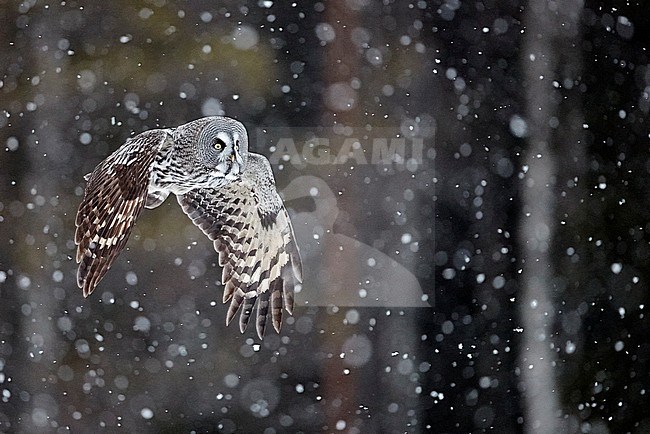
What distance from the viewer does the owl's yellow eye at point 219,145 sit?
19.6 inches

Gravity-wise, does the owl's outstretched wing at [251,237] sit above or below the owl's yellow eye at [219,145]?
below

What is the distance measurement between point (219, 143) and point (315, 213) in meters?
0.07

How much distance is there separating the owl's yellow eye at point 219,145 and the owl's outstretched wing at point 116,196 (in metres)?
0.03

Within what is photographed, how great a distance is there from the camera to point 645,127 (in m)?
0.58

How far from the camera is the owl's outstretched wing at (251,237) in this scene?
503 millimetres

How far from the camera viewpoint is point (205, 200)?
1.66 ft

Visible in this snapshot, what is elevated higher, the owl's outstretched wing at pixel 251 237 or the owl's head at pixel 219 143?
the owl's head at pixel 219 143

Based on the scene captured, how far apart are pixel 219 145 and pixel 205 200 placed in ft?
0.12

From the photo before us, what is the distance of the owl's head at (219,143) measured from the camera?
496 mm

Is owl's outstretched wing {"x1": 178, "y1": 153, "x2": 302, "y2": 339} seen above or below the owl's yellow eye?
below

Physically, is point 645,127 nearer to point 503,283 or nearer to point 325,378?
point 503,283

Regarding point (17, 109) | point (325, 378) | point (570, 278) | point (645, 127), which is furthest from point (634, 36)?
point (17, 109)

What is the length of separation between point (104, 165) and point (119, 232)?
0.14ft

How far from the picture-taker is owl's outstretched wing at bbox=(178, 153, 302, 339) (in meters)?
0.50
